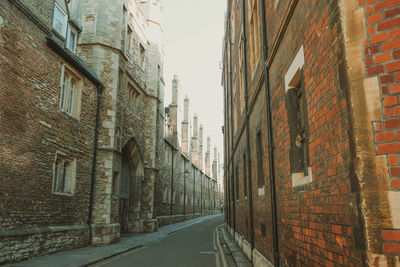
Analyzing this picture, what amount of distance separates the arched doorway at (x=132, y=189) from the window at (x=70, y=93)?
21.4 ft

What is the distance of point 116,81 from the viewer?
53.2 ft

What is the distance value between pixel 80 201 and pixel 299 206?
36.2 feet

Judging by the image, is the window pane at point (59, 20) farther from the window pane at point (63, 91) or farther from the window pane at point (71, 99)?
the window pane at point (71, 99)

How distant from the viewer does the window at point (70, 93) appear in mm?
12461

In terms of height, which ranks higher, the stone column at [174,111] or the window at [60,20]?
the stone column at [174,111]

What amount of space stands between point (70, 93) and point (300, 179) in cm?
1133

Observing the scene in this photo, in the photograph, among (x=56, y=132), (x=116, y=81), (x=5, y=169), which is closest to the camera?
(x=5, y=169)

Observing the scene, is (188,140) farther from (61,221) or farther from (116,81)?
(61,221)

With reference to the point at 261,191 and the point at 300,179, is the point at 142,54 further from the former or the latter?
the point at 300,179

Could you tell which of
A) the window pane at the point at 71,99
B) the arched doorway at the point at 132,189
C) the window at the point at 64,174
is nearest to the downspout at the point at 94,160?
the window at the point at 64,174

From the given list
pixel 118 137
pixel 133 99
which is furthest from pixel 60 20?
pixel 133 99

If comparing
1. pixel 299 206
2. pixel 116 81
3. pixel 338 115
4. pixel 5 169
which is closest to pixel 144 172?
pixel 116 81

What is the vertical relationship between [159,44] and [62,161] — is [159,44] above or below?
above

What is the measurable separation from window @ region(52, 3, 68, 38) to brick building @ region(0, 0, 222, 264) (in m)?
0.04
